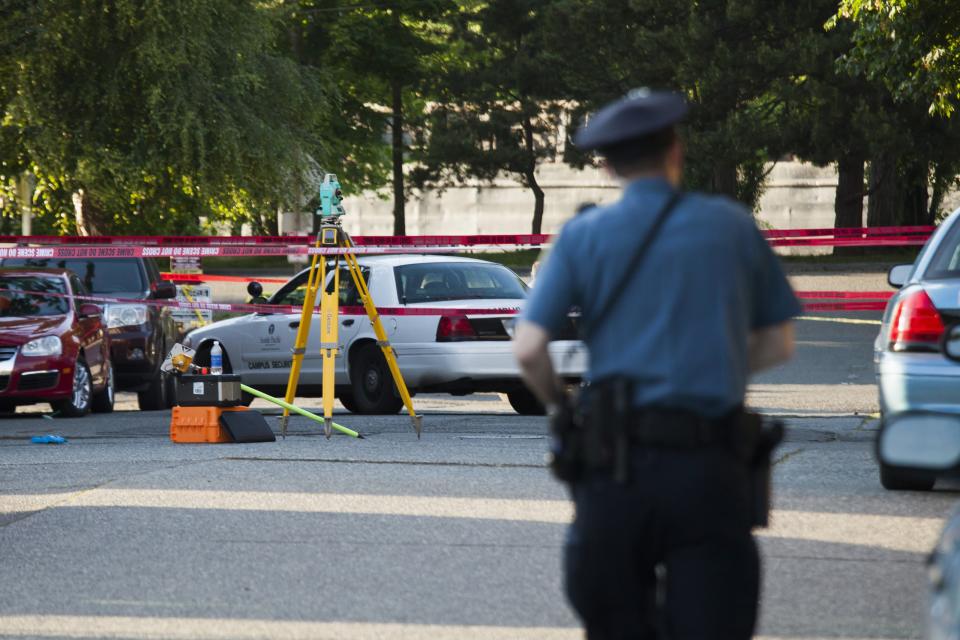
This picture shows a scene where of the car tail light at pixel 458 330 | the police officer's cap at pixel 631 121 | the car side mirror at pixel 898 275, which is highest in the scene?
the police officer's cap at pixel 631 121

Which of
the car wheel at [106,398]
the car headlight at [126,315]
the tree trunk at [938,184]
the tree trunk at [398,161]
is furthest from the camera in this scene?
the tree trunk at [398,161]

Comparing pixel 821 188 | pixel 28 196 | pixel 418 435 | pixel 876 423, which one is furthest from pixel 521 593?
pixel 821 188

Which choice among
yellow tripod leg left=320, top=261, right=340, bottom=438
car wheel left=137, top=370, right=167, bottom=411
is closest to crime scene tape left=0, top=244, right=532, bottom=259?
car wheel left=137, top=370, right=167, bottom=411

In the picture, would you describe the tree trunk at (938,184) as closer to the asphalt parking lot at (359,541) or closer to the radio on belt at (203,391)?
the asphalt parking lot at (359,541)

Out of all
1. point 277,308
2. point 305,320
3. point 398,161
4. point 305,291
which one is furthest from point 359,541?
point 398,161

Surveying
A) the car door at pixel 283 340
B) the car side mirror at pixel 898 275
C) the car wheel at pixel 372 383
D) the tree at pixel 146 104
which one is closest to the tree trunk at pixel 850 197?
the tree at pixel 146 104

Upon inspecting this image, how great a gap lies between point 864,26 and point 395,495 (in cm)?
1228

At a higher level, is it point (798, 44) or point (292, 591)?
point (798, 44)

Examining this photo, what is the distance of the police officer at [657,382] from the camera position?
3.70 m

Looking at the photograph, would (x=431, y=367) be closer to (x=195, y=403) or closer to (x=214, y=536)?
(x=195, y=403)

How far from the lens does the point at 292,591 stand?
22.8 feet

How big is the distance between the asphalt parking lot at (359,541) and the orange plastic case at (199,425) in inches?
9.9

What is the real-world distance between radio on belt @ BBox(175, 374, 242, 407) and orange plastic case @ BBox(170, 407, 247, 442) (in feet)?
0.18

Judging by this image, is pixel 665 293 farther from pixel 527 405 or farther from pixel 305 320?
pixel 527 405
